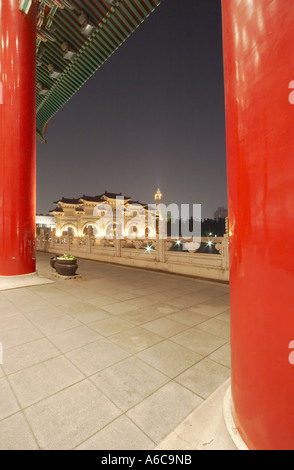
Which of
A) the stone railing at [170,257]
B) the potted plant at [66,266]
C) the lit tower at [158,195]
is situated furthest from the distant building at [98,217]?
the potted plant at [66,266]

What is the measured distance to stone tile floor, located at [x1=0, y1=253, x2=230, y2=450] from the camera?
1643 mm

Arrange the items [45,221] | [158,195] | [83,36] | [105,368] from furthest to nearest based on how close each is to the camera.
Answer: [45,221] < [158,195] < [83,36] < [105,368]

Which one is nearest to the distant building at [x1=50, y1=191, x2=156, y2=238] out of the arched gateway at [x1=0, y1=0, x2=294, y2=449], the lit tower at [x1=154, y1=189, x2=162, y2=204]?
the lit tower at [x1=154, y1=189, x2=162, y2=204]

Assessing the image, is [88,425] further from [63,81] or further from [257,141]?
[63,81]

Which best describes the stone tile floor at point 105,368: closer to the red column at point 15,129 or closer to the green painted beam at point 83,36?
the red column at point 15,129

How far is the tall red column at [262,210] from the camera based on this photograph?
0.99 meters

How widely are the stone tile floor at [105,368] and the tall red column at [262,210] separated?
33.5 inches

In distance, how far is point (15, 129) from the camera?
19.6ft

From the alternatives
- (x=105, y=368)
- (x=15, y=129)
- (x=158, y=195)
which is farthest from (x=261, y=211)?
(x=158, y=195)

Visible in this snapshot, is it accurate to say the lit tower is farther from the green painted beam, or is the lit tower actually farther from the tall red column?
the tall red column

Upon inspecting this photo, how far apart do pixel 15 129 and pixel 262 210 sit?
6806 millimetres

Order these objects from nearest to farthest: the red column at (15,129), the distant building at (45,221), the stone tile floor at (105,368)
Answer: the stone tile floor at (105,368), the red column at (15,129), the distant building at (45,221)

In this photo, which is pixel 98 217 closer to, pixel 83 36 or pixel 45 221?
pixel 83 36

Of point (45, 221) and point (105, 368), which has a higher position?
point (45, 221)
